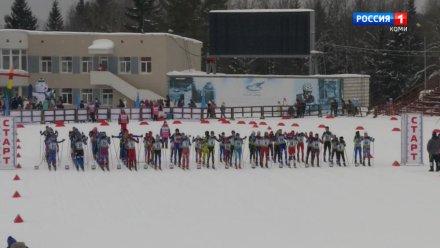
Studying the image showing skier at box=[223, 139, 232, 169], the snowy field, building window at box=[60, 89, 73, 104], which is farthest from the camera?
building window at box=[60, 89, 73, 104]

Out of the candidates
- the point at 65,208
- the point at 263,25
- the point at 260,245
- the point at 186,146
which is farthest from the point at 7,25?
the point at 260,245

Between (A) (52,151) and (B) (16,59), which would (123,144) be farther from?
(B) (16,59)

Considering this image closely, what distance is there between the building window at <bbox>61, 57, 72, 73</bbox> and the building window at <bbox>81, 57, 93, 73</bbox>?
35.1 inches

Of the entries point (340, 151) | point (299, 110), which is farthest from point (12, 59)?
point (340, 151)

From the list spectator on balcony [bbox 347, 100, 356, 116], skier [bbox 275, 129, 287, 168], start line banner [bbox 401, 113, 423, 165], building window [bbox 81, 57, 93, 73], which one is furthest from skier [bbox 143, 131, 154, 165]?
building window [bbox 81, 57, 93, 73]

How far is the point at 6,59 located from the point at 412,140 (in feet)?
121

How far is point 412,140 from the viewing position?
31688 mm

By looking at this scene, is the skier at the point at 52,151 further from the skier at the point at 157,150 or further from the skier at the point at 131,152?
the skier at the point at 157,150

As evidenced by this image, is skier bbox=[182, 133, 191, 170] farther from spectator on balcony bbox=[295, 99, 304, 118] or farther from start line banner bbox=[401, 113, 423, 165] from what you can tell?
spectator on balcony bbox=[295, 99, 304, 118]

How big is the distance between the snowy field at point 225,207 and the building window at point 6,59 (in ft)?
96.3

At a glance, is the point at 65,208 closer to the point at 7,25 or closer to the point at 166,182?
the point at 166,182

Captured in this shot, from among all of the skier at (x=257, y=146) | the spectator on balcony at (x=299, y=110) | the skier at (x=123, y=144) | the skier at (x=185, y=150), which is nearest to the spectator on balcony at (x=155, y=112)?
the spectator on balcony at (x=299, y=110)

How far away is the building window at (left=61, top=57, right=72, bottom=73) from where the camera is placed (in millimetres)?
62219

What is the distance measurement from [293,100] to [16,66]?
20.4m
